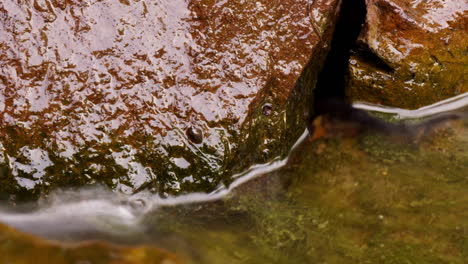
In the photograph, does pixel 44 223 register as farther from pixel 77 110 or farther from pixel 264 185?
pixel 264 185

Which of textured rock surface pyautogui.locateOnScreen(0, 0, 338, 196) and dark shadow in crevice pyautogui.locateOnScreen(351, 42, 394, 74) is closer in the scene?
textured rock surface pyautogui.locateOnScreen(0, 0, 338, 196)

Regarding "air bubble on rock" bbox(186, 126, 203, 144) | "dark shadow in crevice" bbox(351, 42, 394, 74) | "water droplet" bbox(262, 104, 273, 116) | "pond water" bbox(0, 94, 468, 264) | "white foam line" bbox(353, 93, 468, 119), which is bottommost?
"pond water" bbox(0, 94, 468, 264)

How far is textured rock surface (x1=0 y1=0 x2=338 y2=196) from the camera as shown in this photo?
8.32 feet

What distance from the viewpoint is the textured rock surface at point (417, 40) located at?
119 inches

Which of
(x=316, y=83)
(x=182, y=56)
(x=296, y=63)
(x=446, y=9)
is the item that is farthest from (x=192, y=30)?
(x=446, y=9)

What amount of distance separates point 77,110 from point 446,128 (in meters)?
2.48

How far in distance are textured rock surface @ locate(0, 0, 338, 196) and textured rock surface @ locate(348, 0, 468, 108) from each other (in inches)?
20.9

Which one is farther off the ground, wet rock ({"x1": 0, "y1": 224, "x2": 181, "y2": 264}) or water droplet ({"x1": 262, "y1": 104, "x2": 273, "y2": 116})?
water droplet ({"x1": 262, "y1": 104, "x2": 273, "y2": 116})

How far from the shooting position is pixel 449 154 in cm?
307

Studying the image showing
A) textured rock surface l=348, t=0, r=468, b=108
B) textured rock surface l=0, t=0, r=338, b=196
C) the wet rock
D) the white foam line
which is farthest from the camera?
the white foam line

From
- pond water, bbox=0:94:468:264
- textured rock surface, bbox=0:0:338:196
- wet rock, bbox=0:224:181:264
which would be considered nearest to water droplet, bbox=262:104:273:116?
textured rock surface, bbox=0:0:338:196

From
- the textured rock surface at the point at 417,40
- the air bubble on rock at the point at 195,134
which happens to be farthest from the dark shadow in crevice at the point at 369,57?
the air bubble on rock at the point at 195,134

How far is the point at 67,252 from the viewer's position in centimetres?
247

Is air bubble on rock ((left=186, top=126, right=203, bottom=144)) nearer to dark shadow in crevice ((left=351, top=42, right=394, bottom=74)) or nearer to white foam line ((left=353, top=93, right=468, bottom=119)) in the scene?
dark shadow in crevice ((left=351, top=42, right=394, bottom=74))
